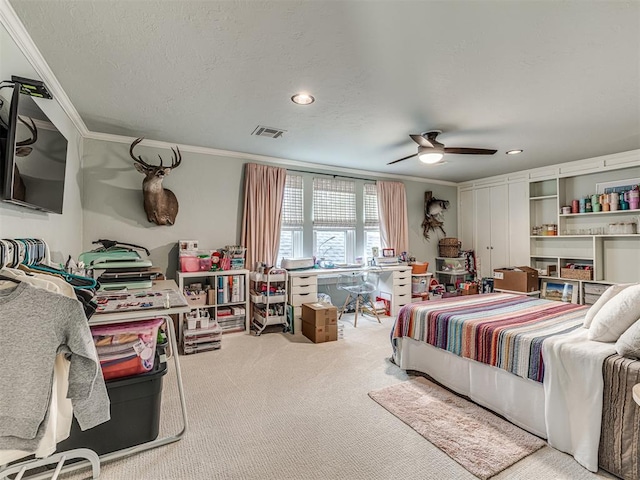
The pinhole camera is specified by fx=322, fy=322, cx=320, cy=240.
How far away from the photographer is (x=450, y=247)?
244 inches

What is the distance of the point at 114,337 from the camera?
1.81m

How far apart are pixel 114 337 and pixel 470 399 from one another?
2495mm

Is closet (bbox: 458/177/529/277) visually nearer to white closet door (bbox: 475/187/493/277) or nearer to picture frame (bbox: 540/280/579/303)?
white closet door (bbox: 475/187/493/277)

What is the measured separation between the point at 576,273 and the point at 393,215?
9.26ft

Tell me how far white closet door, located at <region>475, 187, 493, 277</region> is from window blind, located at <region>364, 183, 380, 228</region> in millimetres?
2083

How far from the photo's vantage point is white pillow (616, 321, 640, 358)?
1.74 meters

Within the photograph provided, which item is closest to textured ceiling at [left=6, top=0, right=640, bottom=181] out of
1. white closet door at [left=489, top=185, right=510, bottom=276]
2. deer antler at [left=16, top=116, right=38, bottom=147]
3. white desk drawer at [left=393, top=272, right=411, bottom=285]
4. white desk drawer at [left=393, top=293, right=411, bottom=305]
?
deer antler at [left=16, top=116, right=38, bottom=147]

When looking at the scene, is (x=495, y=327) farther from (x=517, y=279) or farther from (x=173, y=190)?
(x=173, y=190)

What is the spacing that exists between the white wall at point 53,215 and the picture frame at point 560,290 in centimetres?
632

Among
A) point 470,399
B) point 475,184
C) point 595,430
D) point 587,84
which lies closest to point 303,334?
point 470,399

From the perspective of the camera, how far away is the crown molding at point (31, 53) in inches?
65.7

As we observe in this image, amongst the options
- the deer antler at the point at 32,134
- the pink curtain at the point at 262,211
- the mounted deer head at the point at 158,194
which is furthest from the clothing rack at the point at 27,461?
the pink curtain at the point at 262,211

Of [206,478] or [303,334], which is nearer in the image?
[206,478]

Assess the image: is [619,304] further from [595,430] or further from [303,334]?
[303,334]
